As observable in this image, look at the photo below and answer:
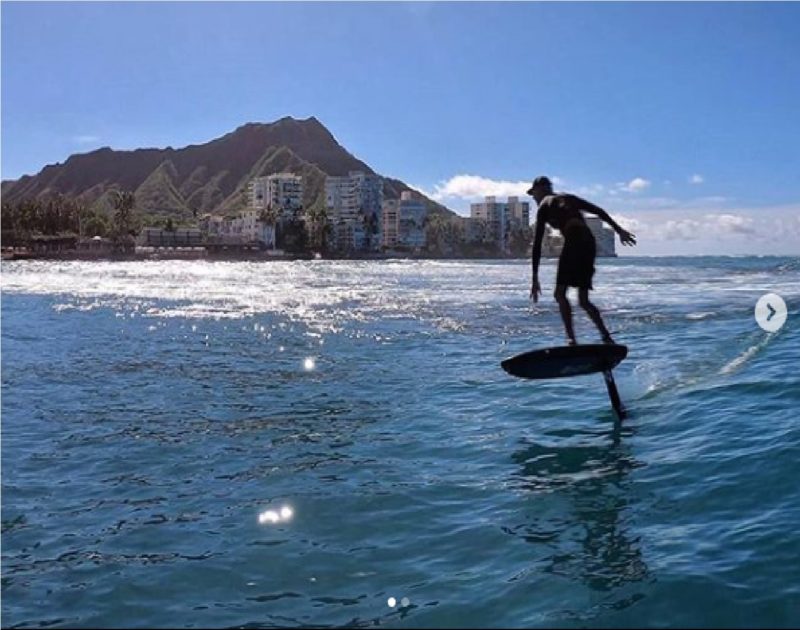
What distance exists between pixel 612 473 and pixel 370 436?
373 cm

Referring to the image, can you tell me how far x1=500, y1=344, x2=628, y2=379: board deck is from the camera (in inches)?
386

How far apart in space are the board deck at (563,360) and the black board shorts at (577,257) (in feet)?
2.85

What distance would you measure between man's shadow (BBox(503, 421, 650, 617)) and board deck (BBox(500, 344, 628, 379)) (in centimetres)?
96

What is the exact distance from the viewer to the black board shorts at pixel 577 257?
9.57 metres

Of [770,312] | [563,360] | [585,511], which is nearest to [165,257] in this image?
[770,312]

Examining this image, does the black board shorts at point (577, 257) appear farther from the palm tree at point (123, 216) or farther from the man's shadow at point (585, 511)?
the palm tree at point (123, 216)

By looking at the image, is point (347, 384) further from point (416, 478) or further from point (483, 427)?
point (416, 478)

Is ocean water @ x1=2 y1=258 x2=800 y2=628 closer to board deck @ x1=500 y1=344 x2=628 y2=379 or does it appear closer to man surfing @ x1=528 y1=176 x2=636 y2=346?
board deck @ x1=500 y1=344 x2=628 y2=379

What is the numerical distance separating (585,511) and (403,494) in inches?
77.0

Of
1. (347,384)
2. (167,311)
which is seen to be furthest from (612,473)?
(167,311)

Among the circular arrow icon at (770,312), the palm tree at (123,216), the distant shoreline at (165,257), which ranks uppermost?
the palm tree at (123,216)

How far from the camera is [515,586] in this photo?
576 cm

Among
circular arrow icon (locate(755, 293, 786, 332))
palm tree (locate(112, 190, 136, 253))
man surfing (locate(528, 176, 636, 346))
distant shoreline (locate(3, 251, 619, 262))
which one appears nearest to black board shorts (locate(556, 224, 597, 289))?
man surfing (locate(528, 176, 636, 346))

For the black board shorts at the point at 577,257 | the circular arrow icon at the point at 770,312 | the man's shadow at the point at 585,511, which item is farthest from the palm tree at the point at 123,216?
the man's shadow at the point at 585,511
